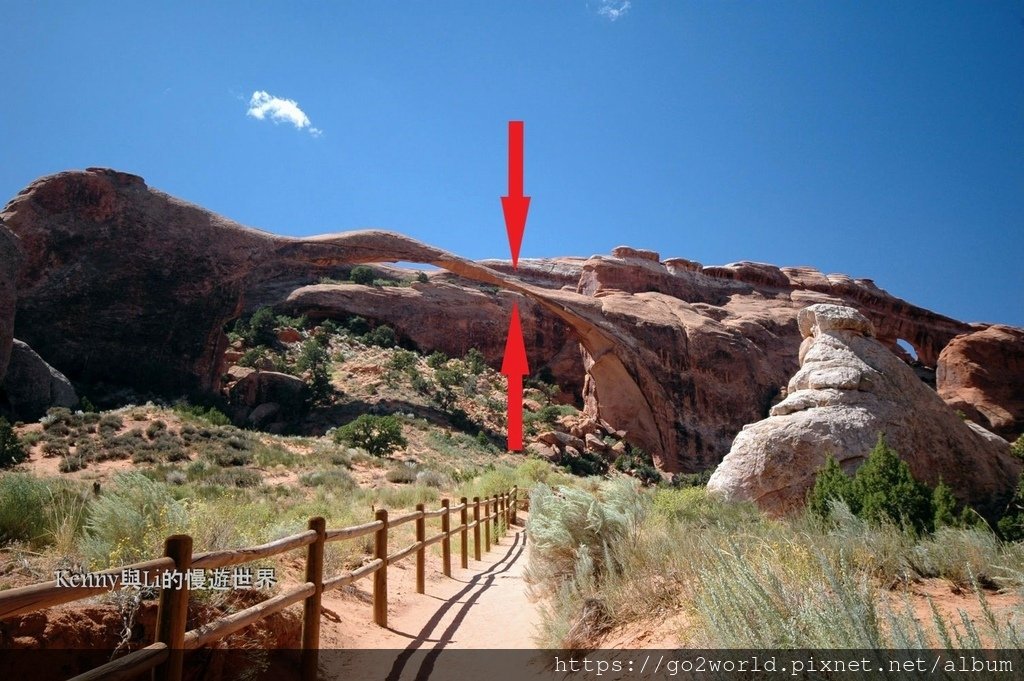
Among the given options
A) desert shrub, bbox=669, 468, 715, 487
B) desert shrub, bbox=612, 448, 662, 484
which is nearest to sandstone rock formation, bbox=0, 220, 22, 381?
desert shrub, bbox=669, 468, 715, 487

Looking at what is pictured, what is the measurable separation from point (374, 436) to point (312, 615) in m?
21.2

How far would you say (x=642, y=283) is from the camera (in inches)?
1550

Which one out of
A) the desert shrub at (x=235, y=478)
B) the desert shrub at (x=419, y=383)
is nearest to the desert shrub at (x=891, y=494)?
the desert shrub at (x=235, y=478)

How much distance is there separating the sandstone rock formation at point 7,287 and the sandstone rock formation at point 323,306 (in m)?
4.20

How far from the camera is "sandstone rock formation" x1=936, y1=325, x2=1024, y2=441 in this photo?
3114 centimetres

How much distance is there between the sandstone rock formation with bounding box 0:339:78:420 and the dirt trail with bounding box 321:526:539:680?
21296 millimetres

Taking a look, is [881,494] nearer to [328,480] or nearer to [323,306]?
[328,480]

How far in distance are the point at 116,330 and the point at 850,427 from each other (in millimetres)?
30384

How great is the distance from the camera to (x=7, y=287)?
20.8 m

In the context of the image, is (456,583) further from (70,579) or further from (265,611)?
(70,579)

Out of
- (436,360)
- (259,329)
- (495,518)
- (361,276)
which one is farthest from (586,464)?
(361,276)

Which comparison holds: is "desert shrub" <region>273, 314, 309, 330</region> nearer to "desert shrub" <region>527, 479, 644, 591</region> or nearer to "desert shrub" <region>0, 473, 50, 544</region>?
"desert shrub" <region>0, 473, 50, 544</region>

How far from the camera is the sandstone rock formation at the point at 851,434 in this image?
923 centimetres

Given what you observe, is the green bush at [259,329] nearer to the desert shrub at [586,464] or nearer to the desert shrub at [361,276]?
the desert shrub at [361,276]
